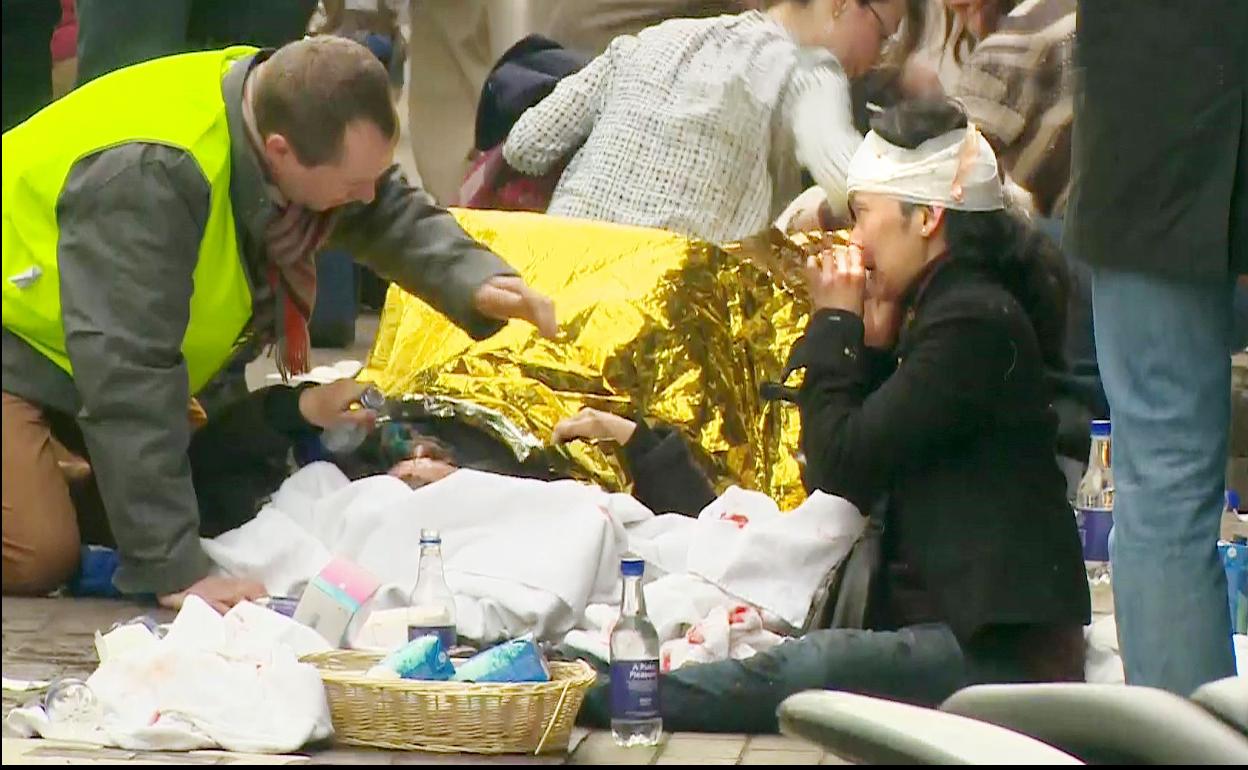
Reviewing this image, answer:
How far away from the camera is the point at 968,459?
3547mm

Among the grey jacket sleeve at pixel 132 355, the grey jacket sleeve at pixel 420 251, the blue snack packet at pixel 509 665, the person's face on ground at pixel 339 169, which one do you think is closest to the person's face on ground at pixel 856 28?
the grey jacket sleeve at pixel 420 251

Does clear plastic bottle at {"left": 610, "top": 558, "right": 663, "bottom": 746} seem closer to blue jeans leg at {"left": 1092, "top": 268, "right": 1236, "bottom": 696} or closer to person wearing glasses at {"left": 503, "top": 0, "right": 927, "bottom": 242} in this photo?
blue jeans leg at {"left": 1092, "top": 268, "right": 1236, "bottom": 696}

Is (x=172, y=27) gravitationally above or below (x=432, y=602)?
above

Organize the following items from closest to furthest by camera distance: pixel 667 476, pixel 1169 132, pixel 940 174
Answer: pixel 1169 132 < pixel 940 174 < pixel 667 476

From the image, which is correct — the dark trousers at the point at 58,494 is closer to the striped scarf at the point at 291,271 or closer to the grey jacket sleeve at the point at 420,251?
the striped scarf at the point at 291,271

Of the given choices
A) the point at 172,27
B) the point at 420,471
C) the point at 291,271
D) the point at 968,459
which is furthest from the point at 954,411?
the point at 172,27

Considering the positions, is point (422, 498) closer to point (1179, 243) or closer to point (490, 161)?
point (490, 161)

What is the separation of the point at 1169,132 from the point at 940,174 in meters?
0.70

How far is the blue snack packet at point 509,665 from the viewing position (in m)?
3.34

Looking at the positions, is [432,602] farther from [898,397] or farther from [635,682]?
[898,397]

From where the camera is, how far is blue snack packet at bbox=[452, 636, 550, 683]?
3.34m

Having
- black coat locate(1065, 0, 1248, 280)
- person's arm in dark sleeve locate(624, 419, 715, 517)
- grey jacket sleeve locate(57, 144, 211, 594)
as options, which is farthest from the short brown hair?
black coat locate(1065, 0, 1248, 280)

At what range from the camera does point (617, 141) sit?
4816 millimetres

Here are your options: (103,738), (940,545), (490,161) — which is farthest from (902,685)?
(490,161)
